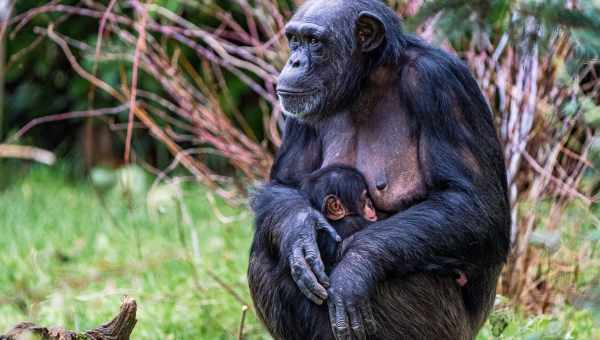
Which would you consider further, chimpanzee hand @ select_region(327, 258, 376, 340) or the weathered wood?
chimpanzee hand @ select_region(327, 258, 376, 340)

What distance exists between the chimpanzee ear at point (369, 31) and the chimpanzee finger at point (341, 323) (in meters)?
1.14

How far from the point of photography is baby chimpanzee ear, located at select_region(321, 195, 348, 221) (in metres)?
4.04

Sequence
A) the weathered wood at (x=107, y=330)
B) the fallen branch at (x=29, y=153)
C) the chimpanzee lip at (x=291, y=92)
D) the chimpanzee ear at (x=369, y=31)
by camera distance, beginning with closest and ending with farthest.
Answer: the fallen branch at (x=29, y=153), the weathered wood at (x=107, y=330), the chimpanzee lip at (x=291, y=92), the chimpanzee ear at (x=369, y=31)

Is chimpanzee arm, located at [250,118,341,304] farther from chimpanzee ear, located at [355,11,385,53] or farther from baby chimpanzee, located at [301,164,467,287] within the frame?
chimpanzee ear, located at [355,11,385,53]

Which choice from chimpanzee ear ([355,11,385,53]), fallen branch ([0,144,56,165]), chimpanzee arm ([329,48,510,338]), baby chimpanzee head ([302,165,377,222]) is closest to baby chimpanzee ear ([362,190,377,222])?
baby chimpanzee head ([302,165,377,222])

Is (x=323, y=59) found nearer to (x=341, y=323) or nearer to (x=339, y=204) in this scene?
(x=339, y=204)

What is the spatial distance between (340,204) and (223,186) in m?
4.53

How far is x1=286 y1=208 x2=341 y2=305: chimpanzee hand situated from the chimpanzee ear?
31.5 inches

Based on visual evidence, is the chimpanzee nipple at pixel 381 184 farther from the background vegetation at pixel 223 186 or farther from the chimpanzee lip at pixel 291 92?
the background vegetation at pixel 223 186

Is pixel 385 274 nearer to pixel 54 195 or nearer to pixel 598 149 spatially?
pixel 598 149

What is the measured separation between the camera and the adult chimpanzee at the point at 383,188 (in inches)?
153

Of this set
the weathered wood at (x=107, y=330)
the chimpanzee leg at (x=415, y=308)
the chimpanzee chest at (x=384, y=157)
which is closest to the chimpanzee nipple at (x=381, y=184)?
the chimpanzee chest at (x=384, y=157)

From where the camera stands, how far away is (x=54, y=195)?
28.5 ft

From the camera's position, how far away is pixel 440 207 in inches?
154
